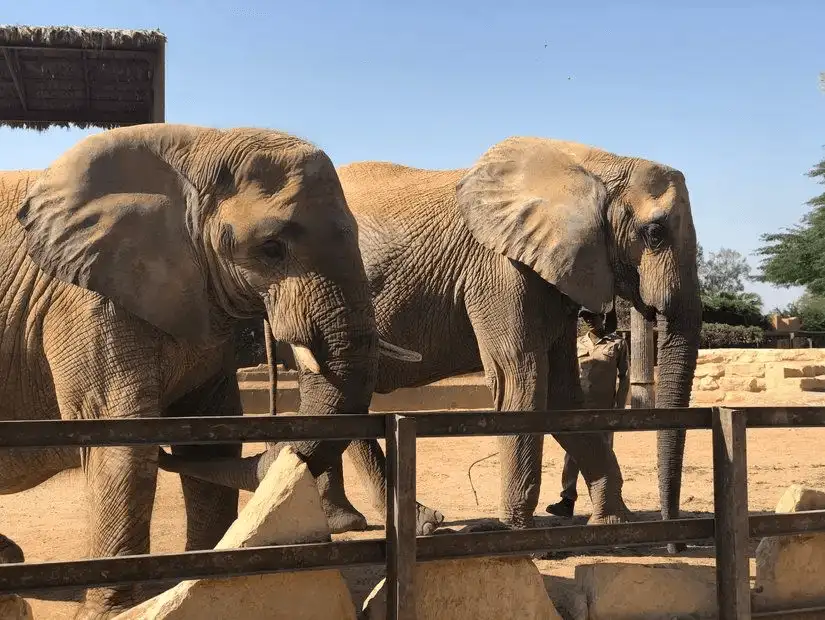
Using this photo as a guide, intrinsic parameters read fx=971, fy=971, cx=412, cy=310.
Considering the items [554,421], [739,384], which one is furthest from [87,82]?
[739,384]

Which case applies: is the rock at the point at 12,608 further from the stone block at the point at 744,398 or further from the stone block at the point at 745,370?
the stone block at the point at 745,370

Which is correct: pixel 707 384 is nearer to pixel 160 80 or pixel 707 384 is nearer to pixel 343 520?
pixel 160 80

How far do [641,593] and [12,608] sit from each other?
2.31m

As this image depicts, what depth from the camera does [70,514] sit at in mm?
7559

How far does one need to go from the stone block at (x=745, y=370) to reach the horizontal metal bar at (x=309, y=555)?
13.8 meters

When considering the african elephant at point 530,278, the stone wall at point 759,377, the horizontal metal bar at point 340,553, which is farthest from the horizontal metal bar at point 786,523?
the stone wall at point 759,377

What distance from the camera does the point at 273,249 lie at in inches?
164

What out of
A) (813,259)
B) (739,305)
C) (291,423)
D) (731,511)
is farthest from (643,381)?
(813,259)

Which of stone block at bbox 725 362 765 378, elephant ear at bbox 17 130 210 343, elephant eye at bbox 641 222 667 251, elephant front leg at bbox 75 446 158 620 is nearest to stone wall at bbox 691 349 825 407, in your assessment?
stone block at bbox 725 362 765 378

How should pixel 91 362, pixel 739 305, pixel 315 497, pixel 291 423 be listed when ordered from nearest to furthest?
pixel 291 423, pixel 315 497, pixel 91 362, pixel 739 305

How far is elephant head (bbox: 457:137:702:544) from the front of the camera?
6121 millimetres

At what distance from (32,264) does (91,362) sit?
2.09ft

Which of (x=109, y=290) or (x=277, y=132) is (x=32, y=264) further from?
(x=277, y=132)

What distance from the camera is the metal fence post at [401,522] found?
3121 millimetres
